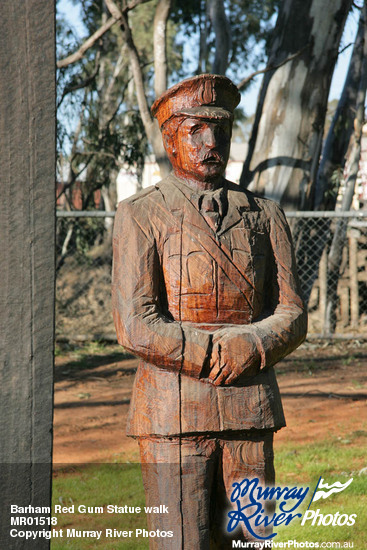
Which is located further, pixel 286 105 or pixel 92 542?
pixel 286 105

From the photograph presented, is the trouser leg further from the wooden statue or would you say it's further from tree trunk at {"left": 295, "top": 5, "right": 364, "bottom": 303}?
tree trunk at {"left": 295, "top": 5, "right": 364, "bottom": 303}

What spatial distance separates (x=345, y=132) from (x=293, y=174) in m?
2.83

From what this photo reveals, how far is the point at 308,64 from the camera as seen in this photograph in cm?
681

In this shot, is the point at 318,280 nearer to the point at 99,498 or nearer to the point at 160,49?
the point at 160,49

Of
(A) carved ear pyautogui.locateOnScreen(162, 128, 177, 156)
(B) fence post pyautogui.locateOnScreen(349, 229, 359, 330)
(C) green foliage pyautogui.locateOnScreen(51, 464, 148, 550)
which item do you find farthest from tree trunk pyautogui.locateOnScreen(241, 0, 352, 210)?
(A) carved ear pyautogui.locateOnScreen(162, 128, 177, 156)

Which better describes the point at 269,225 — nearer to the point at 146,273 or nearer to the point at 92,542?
the point at 146,273

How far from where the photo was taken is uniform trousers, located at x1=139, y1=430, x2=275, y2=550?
99.9 inches

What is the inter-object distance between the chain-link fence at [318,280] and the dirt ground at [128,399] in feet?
1.32

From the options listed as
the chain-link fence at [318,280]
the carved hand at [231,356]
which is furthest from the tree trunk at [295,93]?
the carved hand at [231,356]

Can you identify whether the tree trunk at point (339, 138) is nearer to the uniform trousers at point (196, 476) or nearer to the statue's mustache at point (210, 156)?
the statue's mustache at point (210, 156)

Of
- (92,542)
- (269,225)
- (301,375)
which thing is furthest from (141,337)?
A: (301,375)

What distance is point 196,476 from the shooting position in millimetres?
2553

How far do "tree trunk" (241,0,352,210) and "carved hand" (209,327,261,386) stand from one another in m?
4.58

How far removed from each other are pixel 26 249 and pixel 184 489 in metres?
1.17
